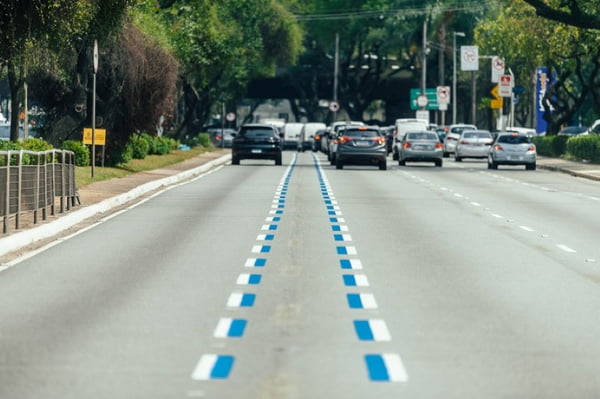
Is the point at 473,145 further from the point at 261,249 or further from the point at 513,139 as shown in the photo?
the point at 261,249

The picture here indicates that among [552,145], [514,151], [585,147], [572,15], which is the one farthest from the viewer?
[552,145]

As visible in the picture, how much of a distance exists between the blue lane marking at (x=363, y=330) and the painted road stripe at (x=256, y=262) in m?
4.87

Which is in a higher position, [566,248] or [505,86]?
[505,86]

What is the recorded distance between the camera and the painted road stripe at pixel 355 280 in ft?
48.0

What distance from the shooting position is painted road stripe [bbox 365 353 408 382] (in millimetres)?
9047

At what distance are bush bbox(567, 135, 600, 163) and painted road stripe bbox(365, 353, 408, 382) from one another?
4867cm

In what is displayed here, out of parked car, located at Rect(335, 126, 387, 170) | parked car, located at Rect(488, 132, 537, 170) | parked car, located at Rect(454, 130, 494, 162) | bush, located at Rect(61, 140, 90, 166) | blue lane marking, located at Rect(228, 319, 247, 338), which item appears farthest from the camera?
parked car, located at Rect(454, 130, 494, 162)

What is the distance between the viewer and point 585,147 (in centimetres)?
5944

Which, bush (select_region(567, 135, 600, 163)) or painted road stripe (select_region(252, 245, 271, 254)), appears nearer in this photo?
painted road stripe (select_region(252, 245, 271, 254))

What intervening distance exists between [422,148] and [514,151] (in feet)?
16.0

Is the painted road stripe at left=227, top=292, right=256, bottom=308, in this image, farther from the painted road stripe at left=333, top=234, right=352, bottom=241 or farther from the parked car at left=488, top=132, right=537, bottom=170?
the parked car at left=488, top=132, right=537, bottom=170

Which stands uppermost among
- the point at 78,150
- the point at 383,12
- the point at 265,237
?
the point at 383,12

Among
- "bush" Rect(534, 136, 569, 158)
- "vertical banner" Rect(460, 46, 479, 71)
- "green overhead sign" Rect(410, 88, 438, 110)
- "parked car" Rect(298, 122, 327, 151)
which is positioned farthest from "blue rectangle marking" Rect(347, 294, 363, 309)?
"green overhead sign" Rect(410, 88, 438, 110)

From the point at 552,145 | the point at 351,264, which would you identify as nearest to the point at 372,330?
the point at 351,264
